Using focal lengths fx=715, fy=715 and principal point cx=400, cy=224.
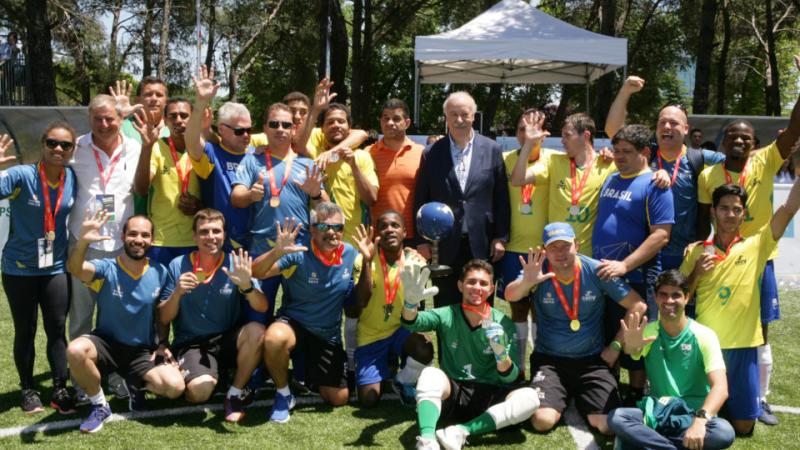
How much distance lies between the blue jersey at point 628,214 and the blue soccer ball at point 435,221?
113cm

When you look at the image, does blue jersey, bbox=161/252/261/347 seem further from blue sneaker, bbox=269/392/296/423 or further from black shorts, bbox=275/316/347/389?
blue sneaker, bbox=269/392/296/423

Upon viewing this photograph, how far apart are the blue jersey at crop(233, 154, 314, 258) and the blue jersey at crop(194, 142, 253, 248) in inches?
4.0

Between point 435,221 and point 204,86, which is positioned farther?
point 204,86

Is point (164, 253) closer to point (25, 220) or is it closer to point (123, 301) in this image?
point (123, 301)

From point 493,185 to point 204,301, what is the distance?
2.39 meters

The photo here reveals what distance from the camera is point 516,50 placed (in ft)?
47.9

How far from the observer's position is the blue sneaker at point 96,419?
4.77 meters

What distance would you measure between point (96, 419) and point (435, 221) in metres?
2.67

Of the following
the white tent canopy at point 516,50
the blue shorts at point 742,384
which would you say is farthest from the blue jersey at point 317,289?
the white tent canopy at point 516,50

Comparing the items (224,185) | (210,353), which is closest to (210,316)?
(210,353)

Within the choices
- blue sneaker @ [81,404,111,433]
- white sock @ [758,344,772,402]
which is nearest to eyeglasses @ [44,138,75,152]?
blue sneaker @ [81,404,111,433]

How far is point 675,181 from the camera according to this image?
551 centimetres

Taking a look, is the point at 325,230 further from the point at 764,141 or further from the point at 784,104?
the point at 784,104

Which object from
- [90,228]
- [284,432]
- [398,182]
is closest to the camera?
[90,228]
